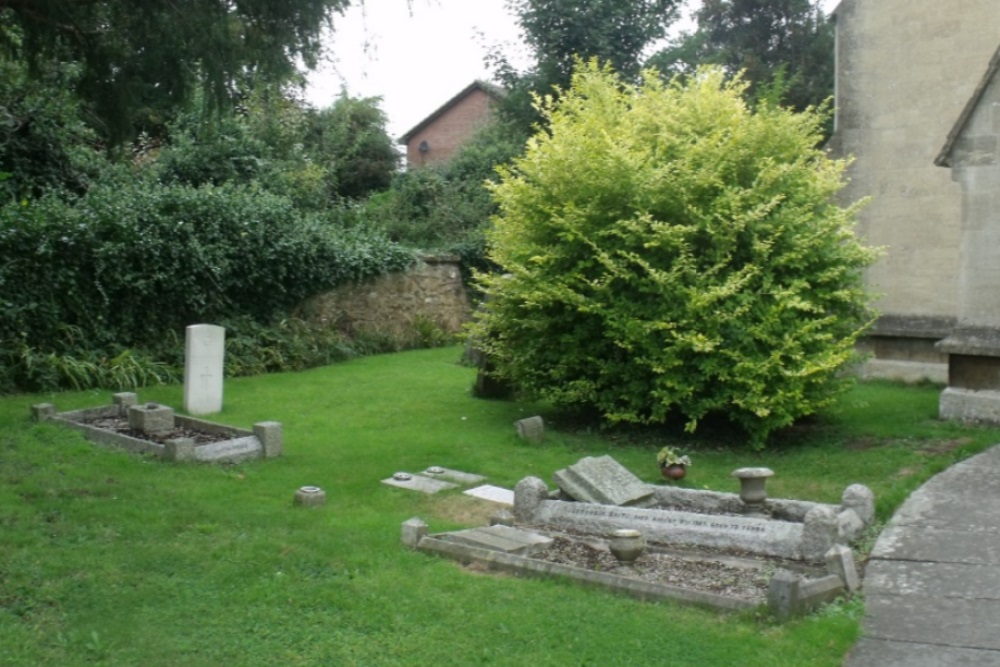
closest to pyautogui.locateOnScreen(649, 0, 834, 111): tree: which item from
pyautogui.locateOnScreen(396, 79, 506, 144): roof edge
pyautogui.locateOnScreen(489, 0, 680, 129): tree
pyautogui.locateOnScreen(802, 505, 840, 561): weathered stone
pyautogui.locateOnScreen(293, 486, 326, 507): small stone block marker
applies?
pyautogui.locateOnScreen(489, 0, 680, 129): tree

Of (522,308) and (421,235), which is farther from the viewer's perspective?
(421,235)

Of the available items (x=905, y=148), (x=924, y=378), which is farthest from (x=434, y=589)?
(x=905, y=148)

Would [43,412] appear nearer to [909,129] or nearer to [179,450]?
[179,450]

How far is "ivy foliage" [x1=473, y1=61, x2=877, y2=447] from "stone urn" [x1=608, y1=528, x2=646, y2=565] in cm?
403

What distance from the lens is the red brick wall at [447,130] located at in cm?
4494

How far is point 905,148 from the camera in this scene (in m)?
15.0

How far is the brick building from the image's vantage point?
147ft

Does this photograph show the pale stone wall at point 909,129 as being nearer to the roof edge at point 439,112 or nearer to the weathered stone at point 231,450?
the weathered stone at point 231,450

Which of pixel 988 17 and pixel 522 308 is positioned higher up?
pixel 988 17

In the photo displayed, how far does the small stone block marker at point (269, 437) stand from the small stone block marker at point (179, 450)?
699 millimetres

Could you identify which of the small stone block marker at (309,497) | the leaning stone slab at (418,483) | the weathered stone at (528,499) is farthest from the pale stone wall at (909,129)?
the small stone block marker at (309,497)

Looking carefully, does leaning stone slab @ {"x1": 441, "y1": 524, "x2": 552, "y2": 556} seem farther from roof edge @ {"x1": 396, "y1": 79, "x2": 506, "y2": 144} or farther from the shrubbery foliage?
roof edge @ {"x1": 396, "y1": 79, "x2": 506, "y2": 144}

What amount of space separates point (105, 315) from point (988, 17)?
1366cm

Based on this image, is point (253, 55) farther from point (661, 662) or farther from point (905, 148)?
point (905, 148)
